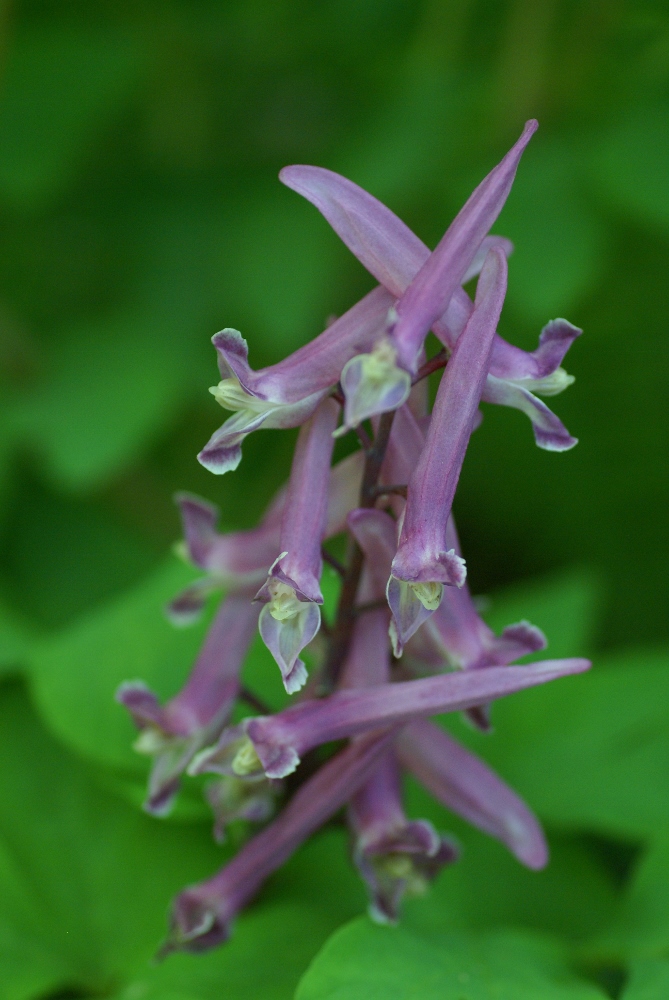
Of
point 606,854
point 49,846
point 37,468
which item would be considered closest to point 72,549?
point 37,468

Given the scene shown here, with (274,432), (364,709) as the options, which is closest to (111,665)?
(364,709)

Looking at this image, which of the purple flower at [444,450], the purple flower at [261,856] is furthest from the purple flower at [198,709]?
the purple flower at [444,450]

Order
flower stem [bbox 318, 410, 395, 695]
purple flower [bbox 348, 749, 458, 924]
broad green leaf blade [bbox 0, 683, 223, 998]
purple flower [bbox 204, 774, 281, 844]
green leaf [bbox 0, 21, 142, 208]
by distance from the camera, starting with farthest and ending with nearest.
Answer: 1. green leaf [bbox 0, 21, 142, 208]
2. broad green leaf blade [bbox 0, 683, 223, 998]
3. purple flower [bbox 204, 774, 281, 844]
4. purple flower [bbox 348, 749, 458, 924]
5. flower stem [bbox 318, 410, 395, 695]

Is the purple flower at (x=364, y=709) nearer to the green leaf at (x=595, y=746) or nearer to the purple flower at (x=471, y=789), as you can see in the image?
the purple flower at (x=471, y=789)

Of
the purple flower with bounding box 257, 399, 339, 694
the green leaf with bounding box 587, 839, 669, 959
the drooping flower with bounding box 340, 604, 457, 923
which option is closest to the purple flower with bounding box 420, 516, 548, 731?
the drooping flower with bounding box 340, 604, 457, 923

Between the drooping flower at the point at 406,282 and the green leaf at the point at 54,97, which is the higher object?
the green leaf at the point at 54,97

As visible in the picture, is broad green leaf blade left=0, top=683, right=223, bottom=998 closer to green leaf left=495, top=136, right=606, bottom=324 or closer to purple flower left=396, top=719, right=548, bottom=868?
purple flower left=396, top=719, right=548, bottom=868

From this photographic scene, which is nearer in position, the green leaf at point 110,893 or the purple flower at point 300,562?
the purple flower at point 300,562
